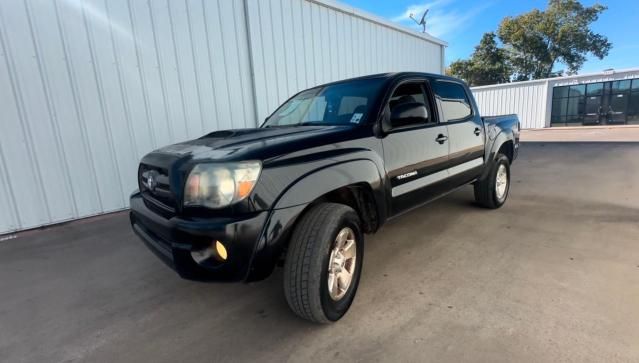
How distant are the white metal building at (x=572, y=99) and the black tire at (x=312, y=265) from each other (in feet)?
80.9

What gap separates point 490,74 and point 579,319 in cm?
3546

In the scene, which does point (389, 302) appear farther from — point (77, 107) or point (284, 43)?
point (284, 43)

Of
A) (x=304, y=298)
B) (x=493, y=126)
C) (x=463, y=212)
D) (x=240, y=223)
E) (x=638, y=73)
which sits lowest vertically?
(x=463, y=212)

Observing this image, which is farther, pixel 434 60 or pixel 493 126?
pixel 434 60

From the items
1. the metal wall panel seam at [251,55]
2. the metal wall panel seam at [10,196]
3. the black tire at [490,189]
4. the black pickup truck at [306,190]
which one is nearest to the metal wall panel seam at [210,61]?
the metal wall panel seam at [251,55]

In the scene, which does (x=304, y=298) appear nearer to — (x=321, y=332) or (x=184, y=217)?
(x=321, y=332)

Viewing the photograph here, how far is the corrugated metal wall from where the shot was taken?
21.5m

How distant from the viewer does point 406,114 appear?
2.64m

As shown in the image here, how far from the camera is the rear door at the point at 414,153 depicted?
270 cm

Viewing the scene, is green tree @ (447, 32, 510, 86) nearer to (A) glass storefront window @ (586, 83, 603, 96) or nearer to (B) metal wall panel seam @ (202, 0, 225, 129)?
(A) glass storefront window @ (586, 83, 603, 96)

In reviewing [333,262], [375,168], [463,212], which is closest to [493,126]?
[463,212]

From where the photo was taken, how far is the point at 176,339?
6.90 feet

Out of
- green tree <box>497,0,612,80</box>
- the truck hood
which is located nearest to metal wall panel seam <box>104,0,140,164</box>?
the truck hood

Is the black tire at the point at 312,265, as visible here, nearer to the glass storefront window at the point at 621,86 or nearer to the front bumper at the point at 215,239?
the front bumper at the point at 215,239
